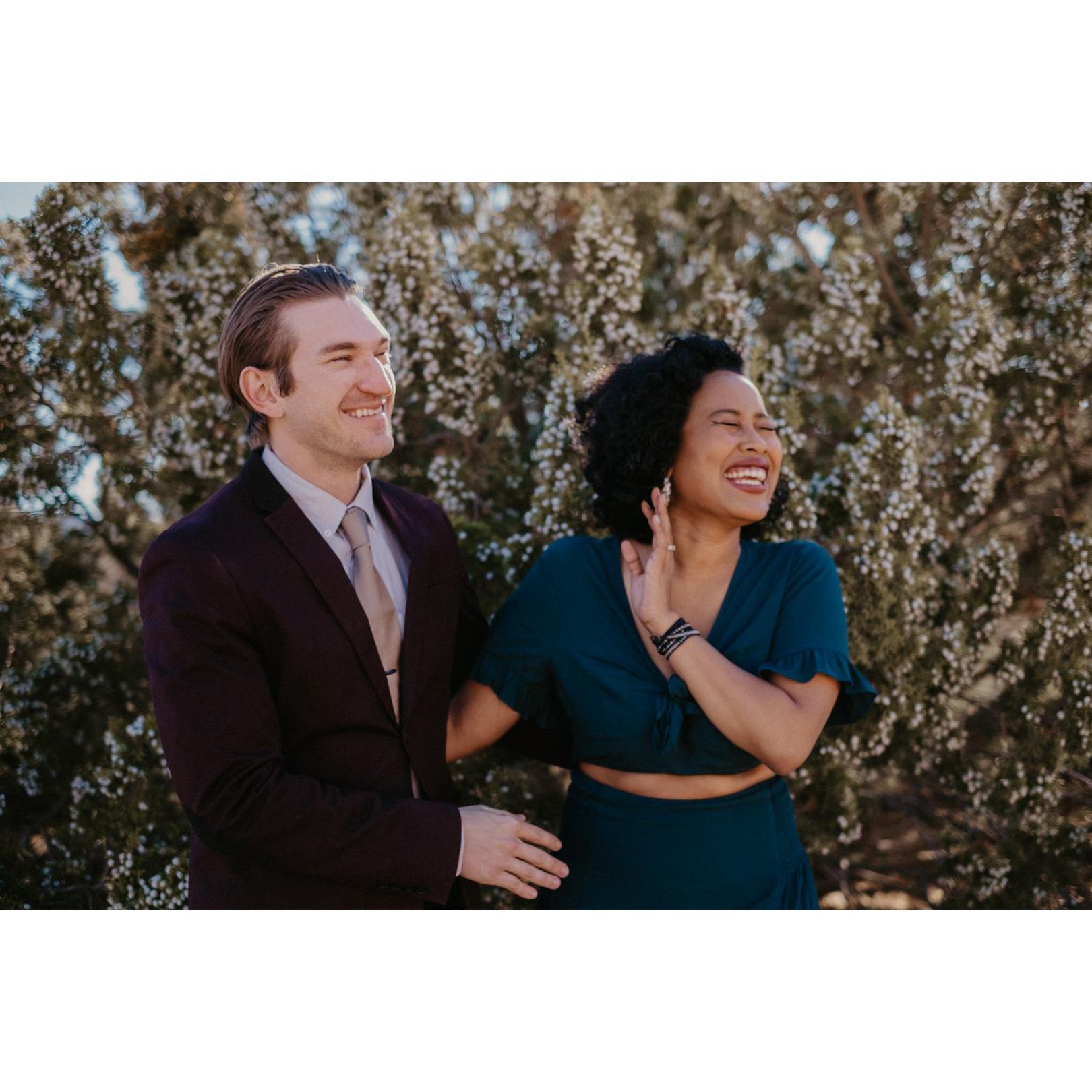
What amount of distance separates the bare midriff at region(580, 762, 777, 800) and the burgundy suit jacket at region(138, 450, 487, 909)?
1.78 ft

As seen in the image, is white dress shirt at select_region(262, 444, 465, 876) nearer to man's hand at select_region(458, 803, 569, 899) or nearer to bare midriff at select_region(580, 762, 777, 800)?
man's hand at select_region(458, 803, 569, 899)

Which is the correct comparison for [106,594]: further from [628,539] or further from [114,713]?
[628,539]

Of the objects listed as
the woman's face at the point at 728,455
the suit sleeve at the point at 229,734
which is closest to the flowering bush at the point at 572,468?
the woman's face at the point at 728,455

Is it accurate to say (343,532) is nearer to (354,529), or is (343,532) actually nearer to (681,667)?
(354,529)

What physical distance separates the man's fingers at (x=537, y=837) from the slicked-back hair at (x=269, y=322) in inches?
48.9

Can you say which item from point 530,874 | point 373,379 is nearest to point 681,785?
point 530,874

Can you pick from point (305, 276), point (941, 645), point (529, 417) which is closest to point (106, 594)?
point (529, 417)

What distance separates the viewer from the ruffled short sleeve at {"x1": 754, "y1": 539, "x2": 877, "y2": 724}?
2428 millimetres

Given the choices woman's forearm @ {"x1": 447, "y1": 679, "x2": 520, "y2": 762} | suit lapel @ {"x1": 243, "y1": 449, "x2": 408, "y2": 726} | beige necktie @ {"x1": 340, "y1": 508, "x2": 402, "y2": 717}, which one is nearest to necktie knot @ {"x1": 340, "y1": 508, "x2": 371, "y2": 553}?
beige necktie @ {"x1": 340, "y1": 508, "x2": 402, "y2": 717}

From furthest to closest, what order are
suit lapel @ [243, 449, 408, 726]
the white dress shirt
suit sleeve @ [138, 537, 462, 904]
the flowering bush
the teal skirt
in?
1. the flowering bush
2. the teal skirt
3. the white dress shirt
4. suit lapel @ [243, 449, 408, 726]
5. suit sleeve @ [138, 537, 462, 904]

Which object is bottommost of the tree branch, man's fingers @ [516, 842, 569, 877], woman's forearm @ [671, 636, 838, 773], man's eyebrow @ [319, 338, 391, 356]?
man's fingers @ [516, 842, 569, 877]

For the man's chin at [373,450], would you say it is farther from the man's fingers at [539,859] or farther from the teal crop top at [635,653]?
the man's fingers at [539,859]

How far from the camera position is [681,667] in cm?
238

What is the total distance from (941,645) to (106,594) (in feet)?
12.9
